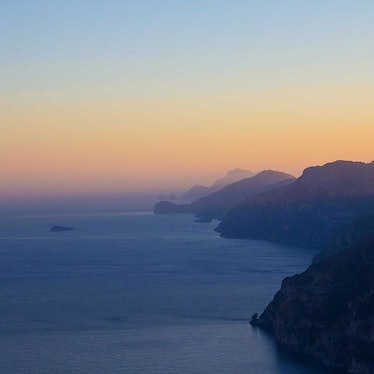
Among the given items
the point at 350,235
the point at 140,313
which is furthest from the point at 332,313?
the point at 350,235

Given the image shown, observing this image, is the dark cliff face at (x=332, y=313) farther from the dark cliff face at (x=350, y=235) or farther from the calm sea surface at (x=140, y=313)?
the dark cliff face at (x=350, y=235)

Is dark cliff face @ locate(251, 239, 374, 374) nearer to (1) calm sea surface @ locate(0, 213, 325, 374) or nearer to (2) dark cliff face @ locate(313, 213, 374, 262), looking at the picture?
(1) calm sea surface @ locate(0, 213, 325, 374)

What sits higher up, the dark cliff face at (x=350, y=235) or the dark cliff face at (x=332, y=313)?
the dark cliff face at (x=350, y=235)

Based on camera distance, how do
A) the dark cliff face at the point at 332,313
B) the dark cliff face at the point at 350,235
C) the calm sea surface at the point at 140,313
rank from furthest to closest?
the dark cliff face at the point at 350,235 < the calm sea surface at the point at 140,313 < the dark cliff face at the point at 332,313

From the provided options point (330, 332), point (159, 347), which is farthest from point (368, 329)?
point (159, 347)

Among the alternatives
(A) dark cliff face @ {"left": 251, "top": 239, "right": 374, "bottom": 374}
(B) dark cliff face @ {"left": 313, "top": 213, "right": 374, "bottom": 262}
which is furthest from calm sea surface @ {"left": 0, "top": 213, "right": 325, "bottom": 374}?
(B) dark cliff face @ {"left": 313, "top": 213, "right": 374, "bottom": 262}

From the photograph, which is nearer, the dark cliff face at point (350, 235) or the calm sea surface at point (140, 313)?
the calm sea surface at point (140, 313)

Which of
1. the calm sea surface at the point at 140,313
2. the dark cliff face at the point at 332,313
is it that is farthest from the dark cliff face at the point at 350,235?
the dark cliff face at the point at 332,313
